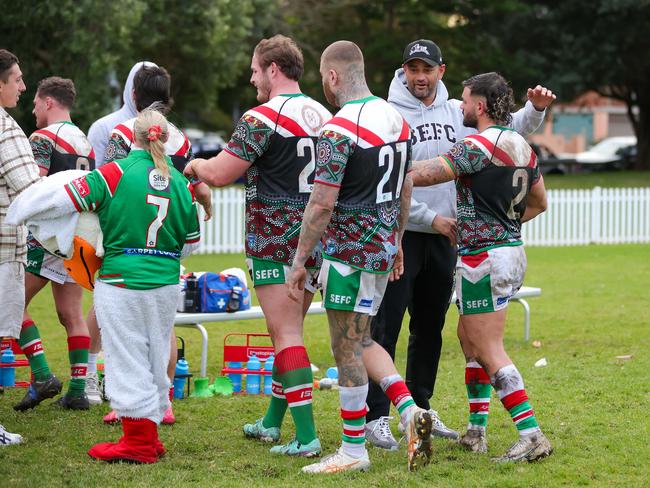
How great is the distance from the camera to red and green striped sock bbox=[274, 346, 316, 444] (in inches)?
233

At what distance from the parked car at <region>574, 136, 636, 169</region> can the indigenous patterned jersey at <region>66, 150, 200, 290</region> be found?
3613cm

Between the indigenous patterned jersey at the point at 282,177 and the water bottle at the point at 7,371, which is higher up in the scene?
the indigenous patterned jersey at the point at 282,177

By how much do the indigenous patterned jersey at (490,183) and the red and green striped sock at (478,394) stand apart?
779mm

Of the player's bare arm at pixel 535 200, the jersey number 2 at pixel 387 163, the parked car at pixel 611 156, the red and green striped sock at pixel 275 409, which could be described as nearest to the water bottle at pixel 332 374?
the red and green striped sock at pixel 275 409

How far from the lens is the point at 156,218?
5676 millimetres

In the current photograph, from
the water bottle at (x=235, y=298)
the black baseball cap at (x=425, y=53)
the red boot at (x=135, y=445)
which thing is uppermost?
the black baseball cap at (x=425, y=53)

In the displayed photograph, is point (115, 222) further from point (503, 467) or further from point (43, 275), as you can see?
point (503, 467)

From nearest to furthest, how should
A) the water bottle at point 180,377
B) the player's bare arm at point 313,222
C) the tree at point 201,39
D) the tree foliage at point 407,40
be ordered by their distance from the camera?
the player's bare arm at point 313,222 → the water bottle at point 180,377 → the tree at point 201,39 → the tree foliage at point 407,40

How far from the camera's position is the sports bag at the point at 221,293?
849 cm

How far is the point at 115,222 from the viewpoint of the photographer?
5637 mm

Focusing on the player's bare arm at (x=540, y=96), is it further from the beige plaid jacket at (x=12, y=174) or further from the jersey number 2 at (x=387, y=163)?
the beige plaid jacket at (x=12, y=174)

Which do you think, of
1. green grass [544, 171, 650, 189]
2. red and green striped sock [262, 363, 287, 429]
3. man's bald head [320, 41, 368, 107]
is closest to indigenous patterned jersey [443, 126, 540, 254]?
man's bald head [320, 41, 368, 107]

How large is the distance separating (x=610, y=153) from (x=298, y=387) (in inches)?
1563

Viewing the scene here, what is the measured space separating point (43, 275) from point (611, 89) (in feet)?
105
